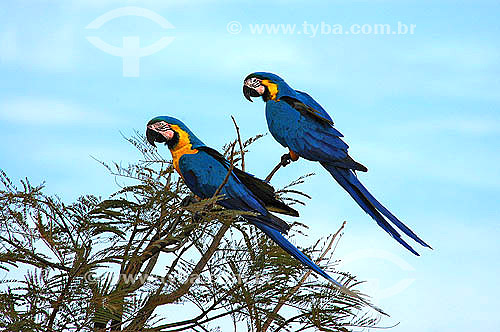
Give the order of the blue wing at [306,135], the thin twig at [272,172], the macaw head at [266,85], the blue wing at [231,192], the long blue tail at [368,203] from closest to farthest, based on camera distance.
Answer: the blue wing at [231,192] < the long blue tail at [368,203] < the blue wing at [306,135] < the thin twig at [272,172] < the macaw head at [266,85]

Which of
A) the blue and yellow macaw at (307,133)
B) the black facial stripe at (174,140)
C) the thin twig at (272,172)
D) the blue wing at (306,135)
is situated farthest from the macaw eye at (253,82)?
the black facial stripe at (174,140)

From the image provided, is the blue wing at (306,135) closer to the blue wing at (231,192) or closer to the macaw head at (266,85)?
the macaw head at (266,85)

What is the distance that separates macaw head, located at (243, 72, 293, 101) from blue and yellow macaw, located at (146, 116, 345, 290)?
22.2 inches

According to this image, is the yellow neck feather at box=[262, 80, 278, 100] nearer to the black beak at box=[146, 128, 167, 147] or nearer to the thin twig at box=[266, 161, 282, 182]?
the thin twig at box=[266, 161, 282, 182]

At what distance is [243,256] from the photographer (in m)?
3.44

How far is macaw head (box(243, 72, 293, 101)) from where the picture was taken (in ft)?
11.9

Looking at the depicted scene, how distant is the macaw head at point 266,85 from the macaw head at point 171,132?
1.89 feet

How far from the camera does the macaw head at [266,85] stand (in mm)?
3617

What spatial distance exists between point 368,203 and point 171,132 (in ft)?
3.71

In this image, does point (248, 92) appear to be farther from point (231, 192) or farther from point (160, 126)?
point (231, 192)

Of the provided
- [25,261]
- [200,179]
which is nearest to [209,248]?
[200,179]

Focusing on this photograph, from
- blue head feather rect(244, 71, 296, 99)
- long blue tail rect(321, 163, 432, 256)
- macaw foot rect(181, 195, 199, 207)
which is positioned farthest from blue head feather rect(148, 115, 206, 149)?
long blue tail rect(321, 163, 432, 256)

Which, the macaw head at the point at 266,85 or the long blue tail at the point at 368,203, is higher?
the macaw head at the point at 266,85

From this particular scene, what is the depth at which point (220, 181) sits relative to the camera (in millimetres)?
3084
